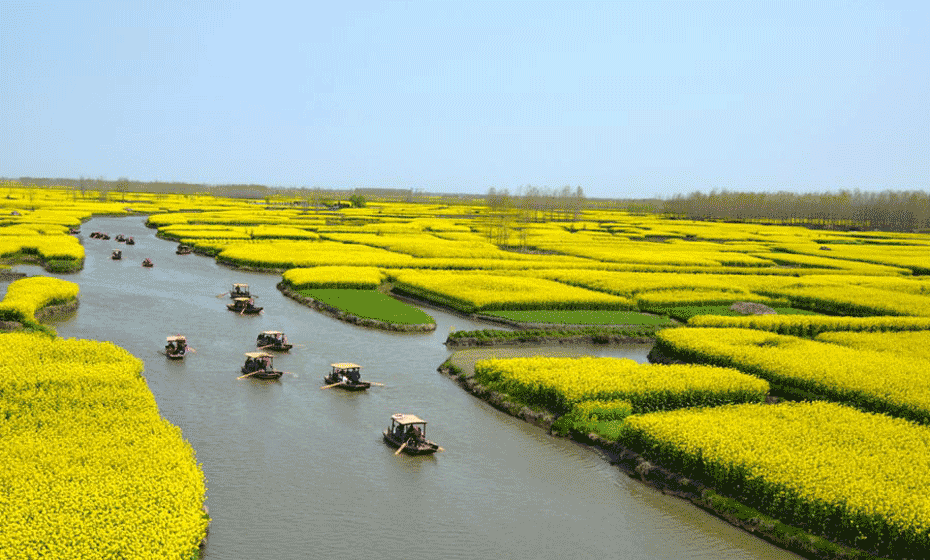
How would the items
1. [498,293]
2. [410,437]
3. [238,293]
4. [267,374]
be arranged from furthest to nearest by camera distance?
[498,293], [238,293], [267,374], [410,437]

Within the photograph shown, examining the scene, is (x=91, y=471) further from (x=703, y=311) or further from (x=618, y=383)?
(x=703, y=311)

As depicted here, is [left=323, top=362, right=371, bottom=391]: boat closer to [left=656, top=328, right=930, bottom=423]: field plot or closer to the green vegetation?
[left=656, top=328, right=930, bottom=423]: field plot

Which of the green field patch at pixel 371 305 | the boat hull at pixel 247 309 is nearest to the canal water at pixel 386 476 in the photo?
the green field patch at pixel 371 305

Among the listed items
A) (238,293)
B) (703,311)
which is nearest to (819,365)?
(703,311)

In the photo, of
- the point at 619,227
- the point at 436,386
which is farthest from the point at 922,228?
the point at 436,386

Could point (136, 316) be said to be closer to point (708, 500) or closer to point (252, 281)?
point (252, 281)

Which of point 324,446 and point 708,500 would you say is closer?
point 708,500

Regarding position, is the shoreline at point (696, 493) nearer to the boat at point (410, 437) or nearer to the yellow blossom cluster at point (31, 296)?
the boat at point (410, 437)
